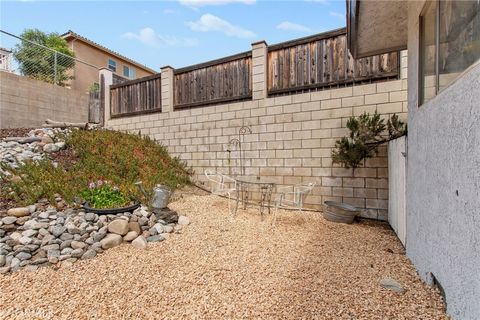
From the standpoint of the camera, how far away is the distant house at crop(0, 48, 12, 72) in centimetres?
725

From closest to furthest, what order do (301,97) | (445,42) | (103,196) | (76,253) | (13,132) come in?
(445,42) < (76,253) < (103,196) < (301,97) < (13,132)

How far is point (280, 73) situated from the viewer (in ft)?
17.4

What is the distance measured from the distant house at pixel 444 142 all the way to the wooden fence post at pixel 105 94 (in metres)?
7.59

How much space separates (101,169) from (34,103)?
5.15 metres

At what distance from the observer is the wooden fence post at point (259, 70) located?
541 cm

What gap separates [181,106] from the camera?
21.9ft

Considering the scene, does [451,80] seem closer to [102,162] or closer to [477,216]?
[477,216]

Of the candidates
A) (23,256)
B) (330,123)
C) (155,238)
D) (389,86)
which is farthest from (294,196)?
(23,256)

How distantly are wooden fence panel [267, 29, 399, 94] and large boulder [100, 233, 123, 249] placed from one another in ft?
13.2

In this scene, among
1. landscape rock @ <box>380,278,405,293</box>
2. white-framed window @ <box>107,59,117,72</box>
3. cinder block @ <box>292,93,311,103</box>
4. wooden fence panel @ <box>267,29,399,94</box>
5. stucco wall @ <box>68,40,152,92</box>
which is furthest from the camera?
white-framed window @ <box>107,59,117,72</box>

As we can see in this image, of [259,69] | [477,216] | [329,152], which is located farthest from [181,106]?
[477,216]

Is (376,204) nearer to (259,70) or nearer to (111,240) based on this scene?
(259,70)

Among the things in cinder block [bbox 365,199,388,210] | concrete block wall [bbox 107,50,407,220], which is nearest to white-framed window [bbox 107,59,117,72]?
concrete block wall [bbox 107,50,407,220]

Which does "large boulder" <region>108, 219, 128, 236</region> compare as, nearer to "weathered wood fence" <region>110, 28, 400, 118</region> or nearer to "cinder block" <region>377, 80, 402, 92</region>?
"weathered wood fence" <region>110, 28, 400, 118</region>
